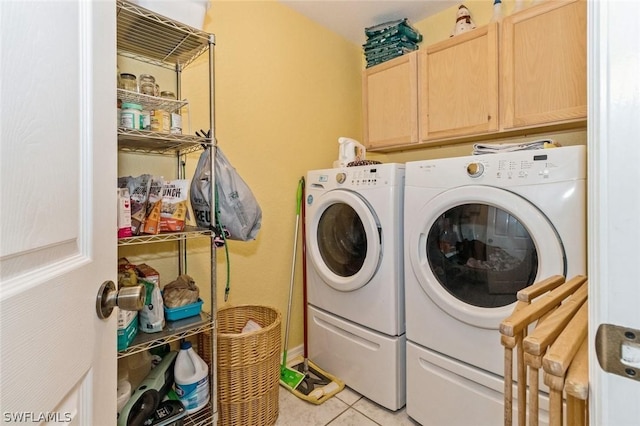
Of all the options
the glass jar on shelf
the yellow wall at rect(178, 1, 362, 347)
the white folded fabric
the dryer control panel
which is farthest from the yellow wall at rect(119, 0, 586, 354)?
the dryer control panel

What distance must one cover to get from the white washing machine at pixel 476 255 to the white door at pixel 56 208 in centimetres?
119

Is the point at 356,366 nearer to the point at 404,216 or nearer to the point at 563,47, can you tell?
the point at 404,216

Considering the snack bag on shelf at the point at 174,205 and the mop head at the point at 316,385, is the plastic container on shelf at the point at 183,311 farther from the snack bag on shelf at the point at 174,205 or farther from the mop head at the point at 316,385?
the mop head at the point at 316,385

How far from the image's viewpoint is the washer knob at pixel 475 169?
1.18 m

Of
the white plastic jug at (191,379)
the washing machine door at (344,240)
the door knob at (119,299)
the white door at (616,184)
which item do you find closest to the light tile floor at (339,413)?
the white plastic jug at (191,379)

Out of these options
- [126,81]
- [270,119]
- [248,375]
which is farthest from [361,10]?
[248,375]

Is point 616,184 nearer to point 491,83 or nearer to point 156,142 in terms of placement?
point 156,142

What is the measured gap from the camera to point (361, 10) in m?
2.01

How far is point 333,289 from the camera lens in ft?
5.68

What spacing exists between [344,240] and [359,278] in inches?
11.1

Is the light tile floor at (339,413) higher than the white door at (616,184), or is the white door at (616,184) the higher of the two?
the white door at (616,184)

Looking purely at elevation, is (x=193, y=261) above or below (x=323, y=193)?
below

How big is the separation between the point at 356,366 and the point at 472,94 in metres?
1.69

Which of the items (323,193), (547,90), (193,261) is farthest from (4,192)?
(547,90)
